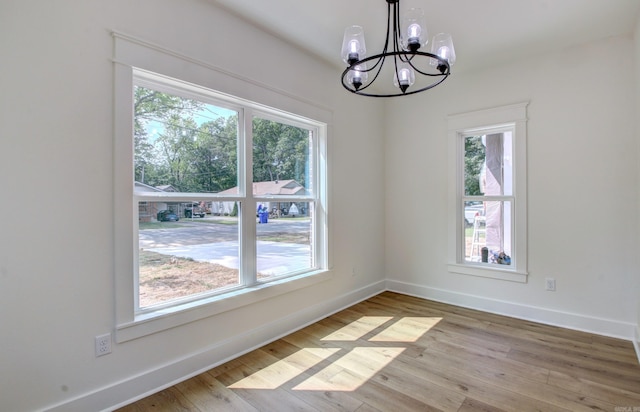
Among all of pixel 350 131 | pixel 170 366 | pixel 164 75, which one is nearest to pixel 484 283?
pixel 350 131

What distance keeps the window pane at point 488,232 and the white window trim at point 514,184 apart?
0.26 ft

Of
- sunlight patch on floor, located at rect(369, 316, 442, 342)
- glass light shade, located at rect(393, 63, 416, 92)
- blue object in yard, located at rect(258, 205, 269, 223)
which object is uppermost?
glass light shade, located at rect(393, 63, 416, 92)

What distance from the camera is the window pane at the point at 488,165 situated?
349 cm

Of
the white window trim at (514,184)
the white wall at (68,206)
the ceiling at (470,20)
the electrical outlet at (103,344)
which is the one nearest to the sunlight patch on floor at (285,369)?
the white wall at (68,206)

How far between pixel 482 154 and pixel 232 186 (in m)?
2.91

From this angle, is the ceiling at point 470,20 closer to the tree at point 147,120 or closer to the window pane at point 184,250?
the tree at point 147,120

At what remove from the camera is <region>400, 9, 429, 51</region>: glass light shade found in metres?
1.65

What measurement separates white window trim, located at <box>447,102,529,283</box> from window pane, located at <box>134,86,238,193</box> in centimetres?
261

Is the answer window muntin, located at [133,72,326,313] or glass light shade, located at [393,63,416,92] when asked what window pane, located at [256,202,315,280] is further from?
glass light shade, located at [393,63,416,92]

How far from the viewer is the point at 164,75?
2105 millimetres

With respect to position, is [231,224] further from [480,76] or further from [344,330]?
[480,76]

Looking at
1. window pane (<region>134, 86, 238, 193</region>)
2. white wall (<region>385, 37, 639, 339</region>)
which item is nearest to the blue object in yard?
window pane (<region>134, 86, 238, 193</region>)

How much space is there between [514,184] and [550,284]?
109 cm

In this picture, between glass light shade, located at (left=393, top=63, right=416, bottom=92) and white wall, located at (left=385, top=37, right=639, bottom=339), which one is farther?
white wall, located at (left=385, top=37, right=639, bottom=339)
